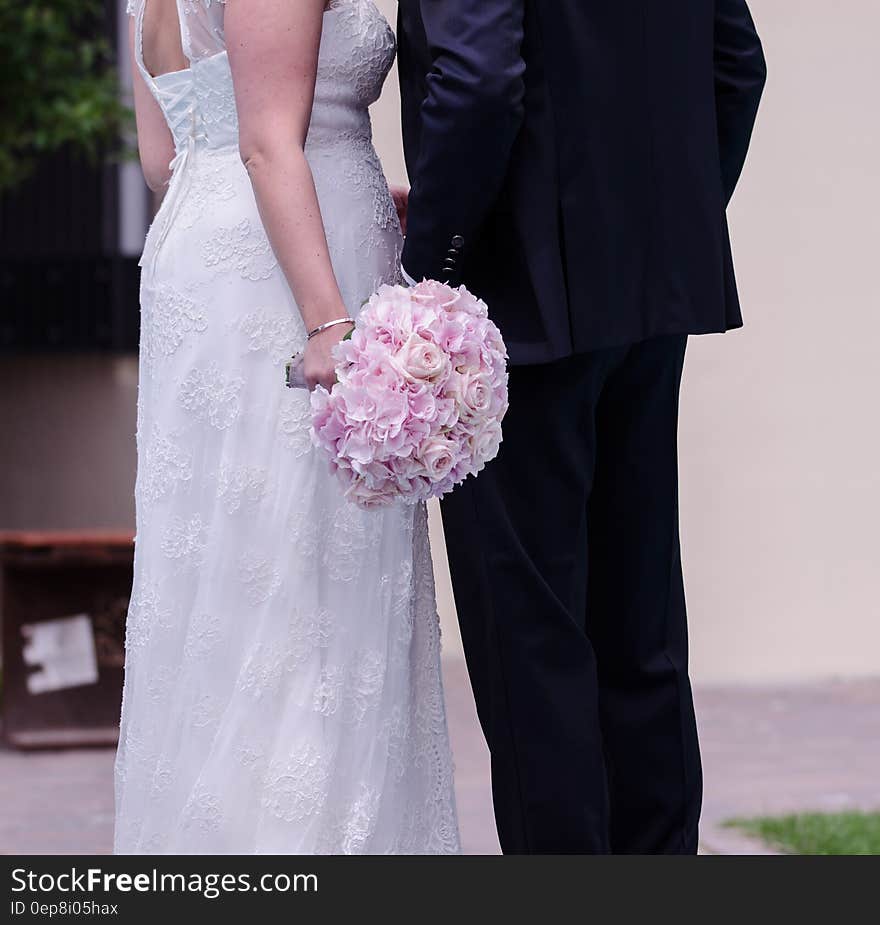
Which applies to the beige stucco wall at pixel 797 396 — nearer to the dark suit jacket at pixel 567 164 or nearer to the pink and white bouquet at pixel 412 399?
the dark suit jacket at pixel 567 164

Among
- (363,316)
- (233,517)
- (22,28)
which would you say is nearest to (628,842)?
(233,517)

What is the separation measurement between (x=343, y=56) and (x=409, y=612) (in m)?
0.84

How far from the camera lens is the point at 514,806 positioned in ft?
8.27

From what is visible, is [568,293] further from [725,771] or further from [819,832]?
[725,771]

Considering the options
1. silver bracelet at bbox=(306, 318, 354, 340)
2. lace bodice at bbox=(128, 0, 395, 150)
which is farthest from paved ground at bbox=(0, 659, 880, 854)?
lace bodice at bbox=(128, 0, 395, 150)

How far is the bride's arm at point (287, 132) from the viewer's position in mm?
2330

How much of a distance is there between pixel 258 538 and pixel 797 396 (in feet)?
11.7

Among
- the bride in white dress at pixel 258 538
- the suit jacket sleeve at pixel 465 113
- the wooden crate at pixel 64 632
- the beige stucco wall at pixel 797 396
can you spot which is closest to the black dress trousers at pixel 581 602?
the bride in white dress at pixel 258 538

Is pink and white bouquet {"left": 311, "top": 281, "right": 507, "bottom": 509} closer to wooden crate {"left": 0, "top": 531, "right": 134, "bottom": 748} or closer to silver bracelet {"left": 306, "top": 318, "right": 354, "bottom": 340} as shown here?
silver bracelet {"left": 306, "top": 318, "right": 354, "bottom": 340}

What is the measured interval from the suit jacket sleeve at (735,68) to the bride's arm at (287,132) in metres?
0.68

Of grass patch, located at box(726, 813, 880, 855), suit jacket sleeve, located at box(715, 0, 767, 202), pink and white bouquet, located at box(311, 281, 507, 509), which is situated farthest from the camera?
grass patch, located at box(726, 813, 880, 855)

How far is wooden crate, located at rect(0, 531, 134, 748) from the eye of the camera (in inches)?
198

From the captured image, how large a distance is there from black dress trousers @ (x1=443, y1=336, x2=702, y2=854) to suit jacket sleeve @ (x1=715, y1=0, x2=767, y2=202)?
0.39 m

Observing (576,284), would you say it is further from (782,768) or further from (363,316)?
(782,768)
